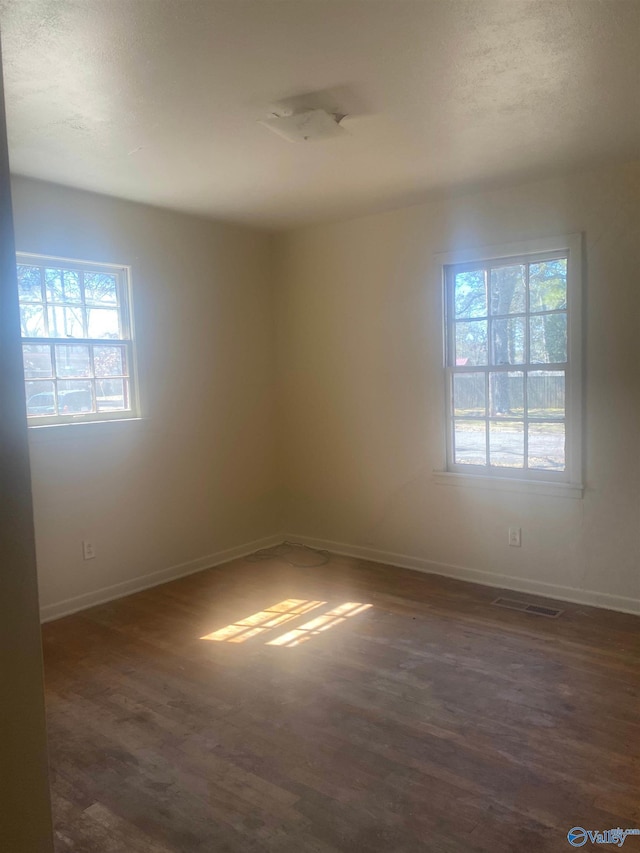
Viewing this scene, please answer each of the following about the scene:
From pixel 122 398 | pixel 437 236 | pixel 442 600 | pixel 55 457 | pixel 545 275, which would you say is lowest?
pixel 442 600

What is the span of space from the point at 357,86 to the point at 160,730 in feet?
8.91

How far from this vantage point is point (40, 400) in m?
3.76

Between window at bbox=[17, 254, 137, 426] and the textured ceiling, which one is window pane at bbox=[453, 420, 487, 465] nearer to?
the textured ceiling

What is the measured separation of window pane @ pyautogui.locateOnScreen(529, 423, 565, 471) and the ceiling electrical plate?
2.18m

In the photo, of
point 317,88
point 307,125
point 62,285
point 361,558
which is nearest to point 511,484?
point 361,558

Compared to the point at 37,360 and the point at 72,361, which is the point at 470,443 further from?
the point at 37,360

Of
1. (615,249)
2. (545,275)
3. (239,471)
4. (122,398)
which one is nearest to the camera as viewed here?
(615,249)

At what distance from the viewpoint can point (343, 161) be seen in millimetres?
3389

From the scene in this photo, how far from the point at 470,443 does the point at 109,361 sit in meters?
2.48

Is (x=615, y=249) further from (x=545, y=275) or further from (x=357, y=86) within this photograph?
(x=357, y=86)

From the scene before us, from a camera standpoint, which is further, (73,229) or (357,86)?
(73,229)

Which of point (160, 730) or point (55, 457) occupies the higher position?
point (55, 457)

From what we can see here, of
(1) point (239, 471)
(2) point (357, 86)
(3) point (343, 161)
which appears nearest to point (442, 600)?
(1) point (239, 471)

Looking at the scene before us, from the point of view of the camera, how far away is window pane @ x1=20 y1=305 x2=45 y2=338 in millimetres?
3666
